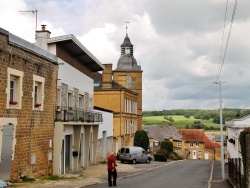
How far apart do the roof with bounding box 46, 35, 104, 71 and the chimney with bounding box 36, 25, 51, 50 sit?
29 centimetres

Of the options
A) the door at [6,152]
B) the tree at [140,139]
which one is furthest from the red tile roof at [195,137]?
the door at [6,152]

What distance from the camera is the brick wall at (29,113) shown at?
17953 mm

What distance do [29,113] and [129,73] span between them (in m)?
48.9

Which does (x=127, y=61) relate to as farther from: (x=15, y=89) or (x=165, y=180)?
(x=15, y=89)

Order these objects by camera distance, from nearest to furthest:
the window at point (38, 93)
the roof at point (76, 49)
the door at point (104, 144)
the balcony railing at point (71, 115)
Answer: the window at point (38, 93) → the roof at point (76, 49) → the balcony railing at point (71, 115) → the door at point (104, 144)

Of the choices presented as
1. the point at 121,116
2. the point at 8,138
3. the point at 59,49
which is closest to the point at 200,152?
the point at 121,116

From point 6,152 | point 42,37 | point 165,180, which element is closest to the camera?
point 6,152

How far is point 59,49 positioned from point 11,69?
7.49m

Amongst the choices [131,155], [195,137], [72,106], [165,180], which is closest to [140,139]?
[131,155]

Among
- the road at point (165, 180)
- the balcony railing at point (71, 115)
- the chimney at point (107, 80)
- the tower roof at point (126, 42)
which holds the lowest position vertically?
the road at point (165, 180)

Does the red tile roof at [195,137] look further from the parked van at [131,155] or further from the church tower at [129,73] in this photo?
the parked van at [131,155]

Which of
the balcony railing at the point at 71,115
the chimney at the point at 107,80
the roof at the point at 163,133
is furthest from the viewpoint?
the roof at the point at 163,133

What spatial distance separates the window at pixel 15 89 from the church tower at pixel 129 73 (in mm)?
47273

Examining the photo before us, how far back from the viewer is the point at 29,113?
67.8 feet
